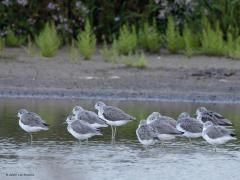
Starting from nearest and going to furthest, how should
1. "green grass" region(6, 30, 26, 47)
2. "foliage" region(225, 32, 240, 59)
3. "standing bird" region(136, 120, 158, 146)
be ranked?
"standing bird" region(136, 120, 158, 146)
"foliage" region(225, 32, 240, 59)
"green grass" region(6, 30, 26, 47)

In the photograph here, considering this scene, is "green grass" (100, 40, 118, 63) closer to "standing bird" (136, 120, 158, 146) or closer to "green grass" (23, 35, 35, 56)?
"green grass" (23, 35, 35, 56)

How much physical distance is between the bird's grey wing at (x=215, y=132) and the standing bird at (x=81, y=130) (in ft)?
5.22

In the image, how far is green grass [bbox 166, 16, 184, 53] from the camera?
22.7 m

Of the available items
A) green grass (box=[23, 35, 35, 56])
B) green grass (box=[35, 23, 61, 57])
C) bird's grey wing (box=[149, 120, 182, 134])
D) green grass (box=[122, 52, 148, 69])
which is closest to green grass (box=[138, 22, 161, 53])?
green grass (box=[122, 52, 148, 69])

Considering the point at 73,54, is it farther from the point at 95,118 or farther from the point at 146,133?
the point at 146,133

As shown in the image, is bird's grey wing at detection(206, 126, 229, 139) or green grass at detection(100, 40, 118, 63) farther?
green grass at detection(100, 40, 118, 63)

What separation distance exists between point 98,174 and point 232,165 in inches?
73.6

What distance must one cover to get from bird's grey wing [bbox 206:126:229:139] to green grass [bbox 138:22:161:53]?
9417 millimetres

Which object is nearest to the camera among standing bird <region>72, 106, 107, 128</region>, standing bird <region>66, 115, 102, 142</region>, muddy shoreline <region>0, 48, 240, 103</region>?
standing bird <region>66, 115, 102, 142</region>

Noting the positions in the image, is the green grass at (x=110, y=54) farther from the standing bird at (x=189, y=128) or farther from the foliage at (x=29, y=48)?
the standing bird at (x=189, y=128)

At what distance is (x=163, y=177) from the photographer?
38.0 feet

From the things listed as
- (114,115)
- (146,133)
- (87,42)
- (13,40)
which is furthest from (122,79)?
(146,133)

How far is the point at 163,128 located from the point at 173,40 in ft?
29.9

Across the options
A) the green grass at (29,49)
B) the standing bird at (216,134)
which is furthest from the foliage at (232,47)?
the standing bird at (216,134)
